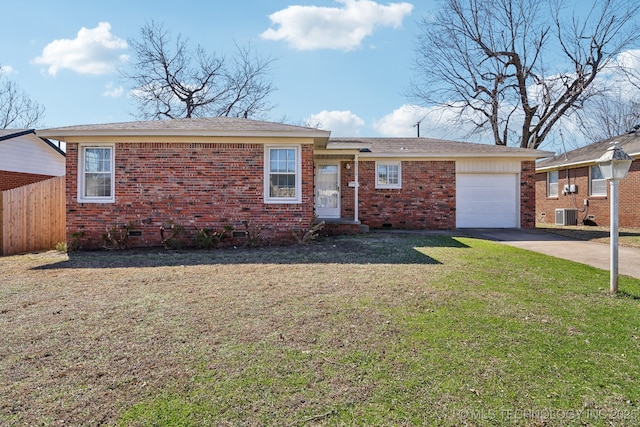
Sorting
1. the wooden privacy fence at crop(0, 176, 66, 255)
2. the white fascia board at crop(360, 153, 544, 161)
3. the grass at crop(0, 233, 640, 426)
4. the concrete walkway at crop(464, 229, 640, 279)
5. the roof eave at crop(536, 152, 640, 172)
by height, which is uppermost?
the roof eave at crop(536, 152, 640, 172)

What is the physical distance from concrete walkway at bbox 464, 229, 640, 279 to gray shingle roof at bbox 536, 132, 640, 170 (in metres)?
6.50

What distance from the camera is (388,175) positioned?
585 inches

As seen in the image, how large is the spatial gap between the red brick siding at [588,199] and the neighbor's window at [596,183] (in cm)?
17

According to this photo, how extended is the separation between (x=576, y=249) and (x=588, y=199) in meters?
10.0

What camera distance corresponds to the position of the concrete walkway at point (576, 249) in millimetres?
7324

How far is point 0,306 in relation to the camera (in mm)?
4652

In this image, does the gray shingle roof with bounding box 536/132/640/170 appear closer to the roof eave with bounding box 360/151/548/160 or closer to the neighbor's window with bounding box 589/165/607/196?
Answer: the neighbor's window with bounding box 589/165/607/196

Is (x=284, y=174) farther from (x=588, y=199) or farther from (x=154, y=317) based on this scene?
(x=588, y=199)

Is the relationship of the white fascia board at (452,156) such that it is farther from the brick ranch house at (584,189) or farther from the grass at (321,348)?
the grass at (321,348)

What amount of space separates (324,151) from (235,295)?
8.43 meters

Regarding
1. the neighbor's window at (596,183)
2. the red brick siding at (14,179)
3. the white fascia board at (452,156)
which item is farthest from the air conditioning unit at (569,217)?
the red brick siding at (14,179)

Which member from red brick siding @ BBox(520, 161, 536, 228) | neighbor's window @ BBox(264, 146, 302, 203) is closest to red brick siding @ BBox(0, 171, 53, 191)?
neighbor's window @ BBox(264, 146, 302, 203)

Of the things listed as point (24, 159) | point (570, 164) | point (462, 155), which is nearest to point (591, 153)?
point (570, 164)

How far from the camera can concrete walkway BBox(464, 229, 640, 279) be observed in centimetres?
732
